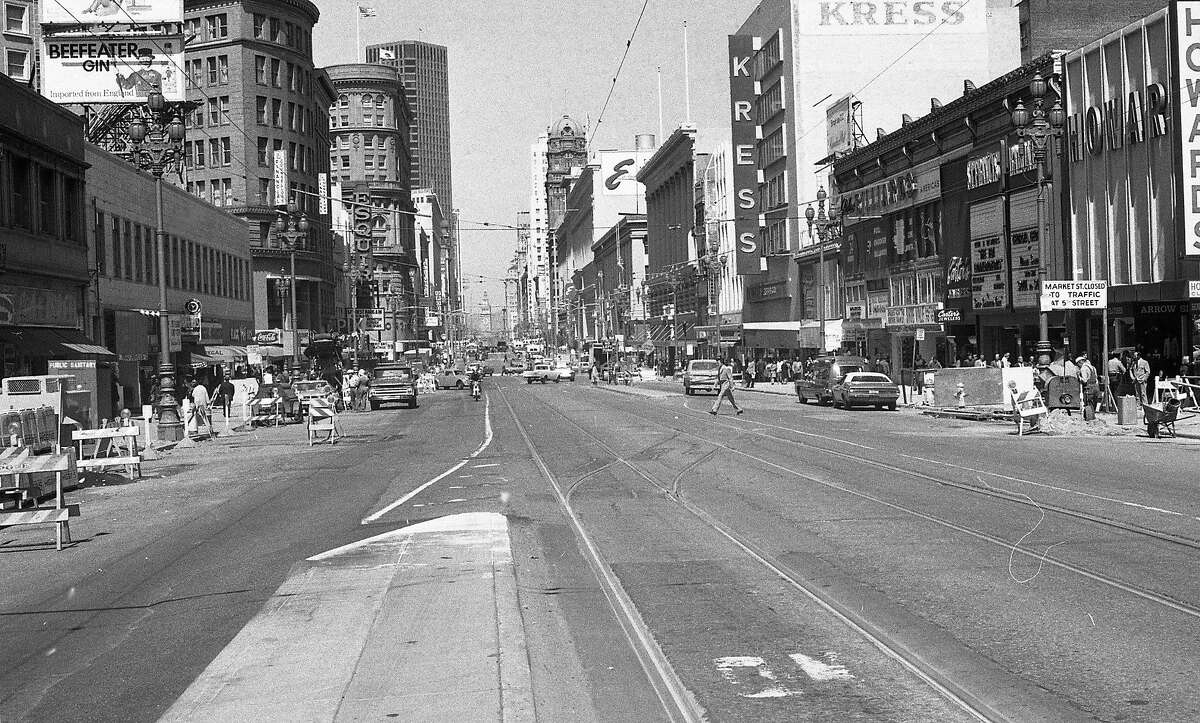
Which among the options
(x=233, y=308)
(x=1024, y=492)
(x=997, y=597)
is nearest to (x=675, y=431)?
(x=1024, y=492)

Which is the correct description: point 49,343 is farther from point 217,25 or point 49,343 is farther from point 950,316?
point 217,25

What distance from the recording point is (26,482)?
17.7 metres

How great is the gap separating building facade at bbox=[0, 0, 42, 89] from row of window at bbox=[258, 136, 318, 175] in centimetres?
2182

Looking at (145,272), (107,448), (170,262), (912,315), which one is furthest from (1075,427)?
(170,262)

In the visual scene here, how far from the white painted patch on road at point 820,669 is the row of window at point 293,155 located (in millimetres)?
87289

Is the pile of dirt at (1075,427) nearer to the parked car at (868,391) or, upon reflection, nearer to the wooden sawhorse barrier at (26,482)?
the parked car at (868,391)

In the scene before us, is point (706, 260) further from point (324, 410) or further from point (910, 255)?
point (324, 410)

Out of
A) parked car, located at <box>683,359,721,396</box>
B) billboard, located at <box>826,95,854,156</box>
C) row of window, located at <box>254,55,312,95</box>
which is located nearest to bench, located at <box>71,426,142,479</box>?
parked car, located at <box>683,359,721,396</box>

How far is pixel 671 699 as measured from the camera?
6961 millimetres

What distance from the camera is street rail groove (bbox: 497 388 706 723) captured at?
677 centimetres

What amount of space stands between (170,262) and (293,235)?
696 cm

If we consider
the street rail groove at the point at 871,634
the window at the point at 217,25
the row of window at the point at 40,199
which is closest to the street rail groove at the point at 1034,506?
the street rail groove at the point at 871,634

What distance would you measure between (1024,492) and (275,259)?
268 ft

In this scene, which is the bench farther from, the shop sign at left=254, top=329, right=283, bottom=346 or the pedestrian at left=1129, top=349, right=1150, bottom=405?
the shop sign at left=254, top=329, right=283, bottom=346
